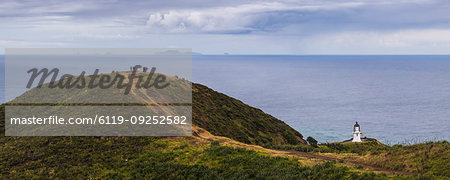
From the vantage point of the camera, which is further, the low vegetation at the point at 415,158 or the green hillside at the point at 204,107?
the green hillside at the point at 204,107

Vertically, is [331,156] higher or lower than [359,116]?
lower

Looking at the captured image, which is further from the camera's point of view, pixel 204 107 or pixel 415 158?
pixel 204 107

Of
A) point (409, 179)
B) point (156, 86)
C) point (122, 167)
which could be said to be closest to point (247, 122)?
point (156, 86)

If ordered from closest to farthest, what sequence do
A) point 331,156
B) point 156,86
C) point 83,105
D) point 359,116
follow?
1. point 331,156
2. point 83,105
3. point 156,86
4. point 359,116

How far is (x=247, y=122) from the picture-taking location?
63906 mm

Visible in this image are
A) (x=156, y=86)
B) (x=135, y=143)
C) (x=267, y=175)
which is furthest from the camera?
(x=156, y=86)

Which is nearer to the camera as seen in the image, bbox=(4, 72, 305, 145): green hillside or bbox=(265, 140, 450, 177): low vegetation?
bbox=(265, 140, 450, 177): low vegetation

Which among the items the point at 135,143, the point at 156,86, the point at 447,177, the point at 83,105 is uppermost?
the point at 156,86

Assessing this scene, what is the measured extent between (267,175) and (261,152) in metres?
6.18

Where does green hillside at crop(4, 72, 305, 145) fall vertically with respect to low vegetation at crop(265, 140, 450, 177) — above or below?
above

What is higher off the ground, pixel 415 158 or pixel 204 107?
pixel 204 107

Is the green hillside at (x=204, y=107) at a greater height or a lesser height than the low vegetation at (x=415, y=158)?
greater

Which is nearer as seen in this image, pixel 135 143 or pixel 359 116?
pixel 135 143

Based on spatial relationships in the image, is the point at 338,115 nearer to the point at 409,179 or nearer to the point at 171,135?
the point at 171,135
